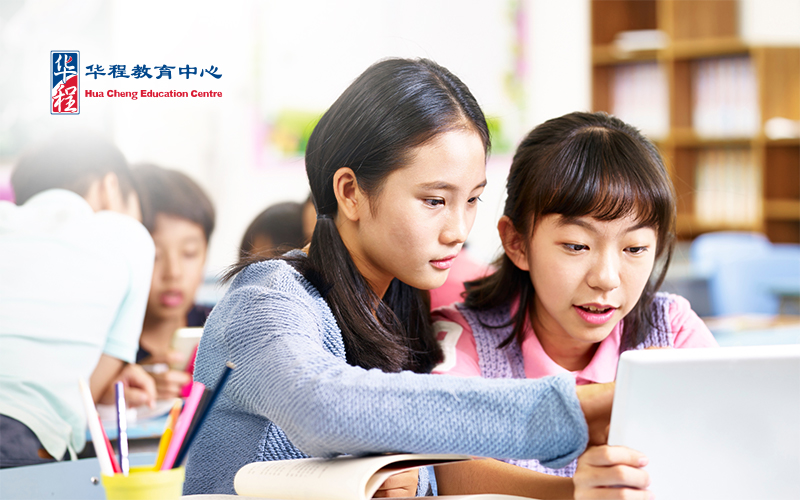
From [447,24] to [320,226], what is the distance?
192 cm

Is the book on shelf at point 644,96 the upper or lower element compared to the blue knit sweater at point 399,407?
upper

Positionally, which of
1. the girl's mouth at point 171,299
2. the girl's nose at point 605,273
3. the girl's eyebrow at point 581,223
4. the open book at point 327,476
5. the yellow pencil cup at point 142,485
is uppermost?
the girl's eyebrow at point 581,223

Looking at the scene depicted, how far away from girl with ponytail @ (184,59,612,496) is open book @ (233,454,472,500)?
1cm

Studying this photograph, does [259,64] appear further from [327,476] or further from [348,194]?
[327,476]

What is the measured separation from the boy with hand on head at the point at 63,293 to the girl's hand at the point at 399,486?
0.61m

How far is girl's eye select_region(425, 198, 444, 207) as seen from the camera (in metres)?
0.84

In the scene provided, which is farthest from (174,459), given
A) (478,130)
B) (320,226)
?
(478,130)

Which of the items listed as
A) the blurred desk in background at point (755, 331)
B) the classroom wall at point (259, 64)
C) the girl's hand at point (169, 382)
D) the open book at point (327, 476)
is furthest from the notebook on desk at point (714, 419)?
the girl's hand at point (169, 382)

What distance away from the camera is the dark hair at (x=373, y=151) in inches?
33.3

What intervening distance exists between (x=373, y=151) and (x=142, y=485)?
0.46 meters

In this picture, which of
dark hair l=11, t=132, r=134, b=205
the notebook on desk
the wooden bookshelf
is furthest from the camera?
the wooden bookshelf

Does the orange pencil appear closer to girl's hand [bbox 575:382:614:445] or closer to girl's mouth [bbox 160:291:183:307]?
girl's hand [bbox 575:382:614:445]

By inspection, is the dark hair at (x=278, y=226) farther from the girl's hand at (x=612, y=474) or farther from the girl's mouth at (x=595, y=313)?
the girl's hand at (x=612, y=474)

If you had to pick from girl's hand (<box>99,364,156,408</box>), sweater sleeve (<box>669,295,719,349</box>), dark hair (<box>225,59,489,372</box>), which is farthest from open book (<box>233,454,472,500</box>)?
girl's hand (<box>99,364,156,408</box>)
